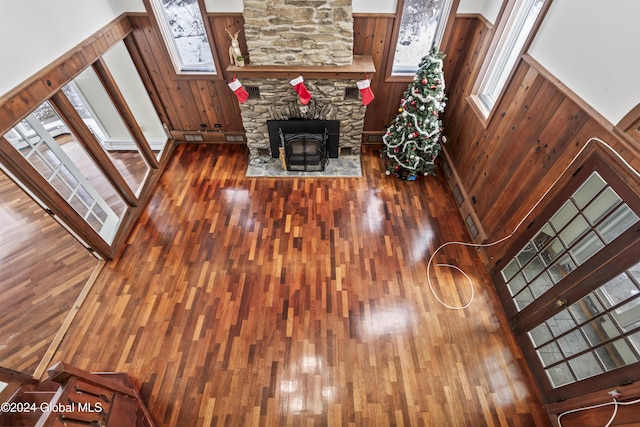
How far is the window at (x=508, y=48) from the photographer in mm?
2956

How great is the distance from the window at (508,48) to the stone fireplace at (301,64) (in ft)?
4.67

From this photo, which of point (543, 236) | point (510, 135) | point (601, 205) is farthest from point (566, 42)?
point (543, 236)

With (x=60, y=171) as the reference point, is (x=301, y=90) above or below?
above

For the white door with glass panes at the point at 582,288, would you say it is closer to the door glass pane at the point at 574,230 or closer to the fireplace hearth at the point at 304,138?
the door glass pane at the point at 574,230

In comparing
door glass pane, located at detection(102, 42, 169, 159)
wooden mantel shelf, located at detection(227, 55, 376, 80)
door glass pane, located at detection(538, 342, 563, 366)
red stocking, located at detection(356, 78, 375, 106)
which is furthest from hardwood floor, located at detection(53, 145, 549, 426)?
wooden mantel shelf, located at detection(227, 55, 376, 80)

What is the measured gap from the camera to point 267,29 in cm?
Result: 347

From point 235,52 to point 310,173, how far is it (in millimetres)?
1849

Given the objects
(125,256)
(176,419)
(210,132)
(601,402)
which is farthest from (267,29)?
(601,402)

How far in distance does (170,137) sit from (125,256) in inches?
87.0

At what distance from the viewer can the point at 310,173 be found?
→ 4473 millimetres

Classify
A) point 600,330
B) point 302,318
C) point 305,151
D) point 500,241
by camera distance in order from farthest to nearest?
point 305,151 < point 500,241 < point 302,318 < point 600,330

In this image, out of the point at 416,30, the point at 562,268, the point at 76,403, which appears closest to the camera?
the point at 76,403

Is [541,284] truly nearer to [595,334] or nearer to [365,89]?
[595,334]

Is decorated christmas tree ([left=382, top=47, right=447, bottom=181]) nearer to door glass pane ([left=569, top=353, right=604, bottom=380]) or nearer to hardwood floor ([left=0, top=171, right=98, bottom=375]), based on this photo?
door glass pane ([left=569, top=353, right=604, bottom=380])
